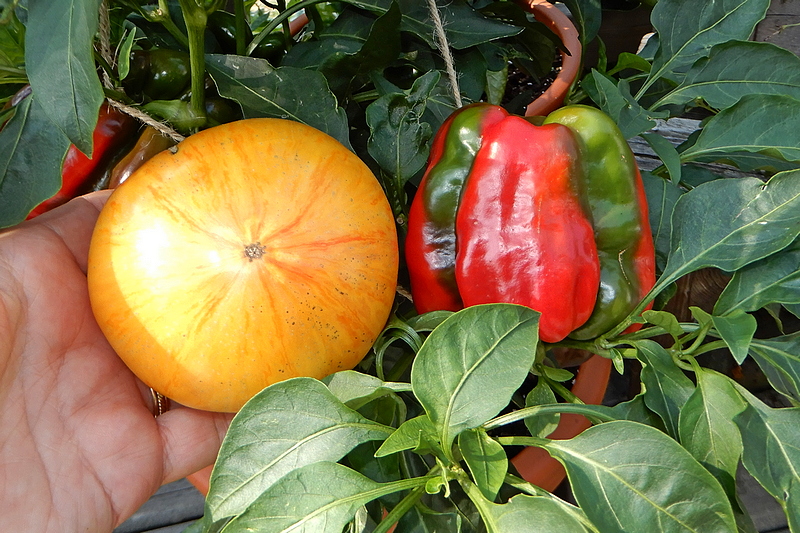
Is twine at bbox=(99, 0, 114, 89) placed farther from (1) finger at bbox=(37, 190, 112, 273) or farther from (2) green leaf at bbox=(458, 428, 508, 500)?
(2) green leaf at bbox=(458, 428, 508, 500)

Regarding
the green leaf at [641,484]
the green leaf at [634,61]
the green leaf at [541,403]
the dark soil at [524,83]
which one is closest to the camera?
the green leaf at [641,484]

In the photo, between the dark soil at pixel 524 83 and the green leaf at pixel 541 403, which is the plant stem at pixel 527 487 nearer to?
the green leaf at pixel 541 403

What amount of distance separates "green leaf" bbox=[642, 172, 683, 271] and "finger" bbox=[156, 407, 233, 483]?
0.55m

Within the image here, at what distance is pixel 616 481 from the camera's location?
443mm

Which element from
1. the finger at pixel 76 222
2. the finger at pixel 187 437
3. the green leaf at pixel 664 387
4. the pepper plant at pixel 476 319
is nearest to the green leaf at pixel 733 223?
the pepper plant at pixel 476 319

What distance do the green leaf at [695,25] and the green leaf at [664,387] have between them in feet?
1.27

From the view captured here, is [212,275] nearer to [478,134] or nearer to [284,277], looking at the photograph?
[284,277]

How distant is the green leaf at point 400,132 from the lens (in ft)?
2.11

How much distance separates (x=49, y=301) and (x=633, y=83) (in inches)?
38.5

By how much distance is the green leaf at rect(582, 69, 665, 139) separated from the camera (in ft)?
2.04

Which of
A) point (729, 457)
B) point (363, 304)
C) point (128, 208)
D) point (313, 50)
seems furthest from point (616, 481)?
point (313, 50)

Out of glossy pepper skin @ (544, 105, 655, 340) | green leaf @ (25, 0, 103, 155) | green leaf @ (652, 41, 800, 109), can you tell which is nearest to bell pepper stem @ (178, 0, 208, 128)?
green leaf @ (25, 0, 103, 155)

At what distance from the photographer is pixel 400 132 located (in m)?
0.65

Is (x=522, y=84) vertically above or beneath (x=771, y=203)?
beneath
